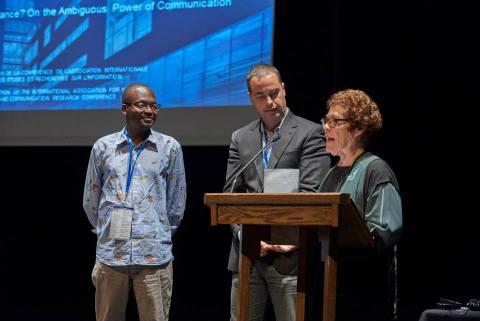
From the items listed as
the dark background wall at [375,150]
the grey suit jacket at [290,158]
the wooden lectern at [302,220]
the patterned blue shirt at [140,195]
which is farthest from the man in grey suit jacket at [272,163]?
the dark background wall at [375,150]

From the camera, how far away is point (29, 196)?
512cm

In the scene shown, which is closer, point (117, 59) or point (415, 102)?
point (415, 102)

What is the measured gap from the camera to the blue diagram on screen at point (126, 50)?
4.40 m

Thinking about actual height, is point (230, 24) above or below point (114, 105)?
above

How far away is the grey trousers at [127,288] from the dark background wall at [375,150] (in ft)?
4.46

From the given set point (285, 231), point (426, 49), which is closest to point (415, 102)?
point (426, 49)

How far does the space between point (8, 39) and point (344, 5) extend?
2.15m

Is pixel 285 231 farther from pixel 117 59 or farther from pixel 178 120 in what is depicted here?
pixel 117 59

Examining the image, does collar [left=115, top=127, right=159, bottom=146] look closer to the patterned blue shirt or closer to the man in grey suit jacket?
the patterned blue shirt

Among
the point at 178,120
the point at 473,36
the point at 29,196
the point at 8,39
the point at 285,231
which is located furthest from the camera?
the point at 29,196

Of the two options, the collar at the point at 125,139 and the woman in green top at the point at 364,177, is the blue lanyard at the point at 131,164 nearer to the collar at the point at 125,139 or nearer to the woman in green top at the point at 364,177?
the collar at the point at 125,139

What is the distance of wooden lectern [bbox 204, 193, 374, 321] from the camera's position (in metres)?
2.08

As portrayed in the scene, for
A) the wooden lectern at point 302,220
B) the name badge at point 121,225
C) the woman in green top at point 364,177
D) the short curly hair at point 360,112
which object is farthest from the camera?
the name badge at point 121,225

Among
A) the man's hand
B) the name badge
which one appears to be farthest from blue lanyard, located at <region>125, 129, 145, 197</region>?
the man's hand
